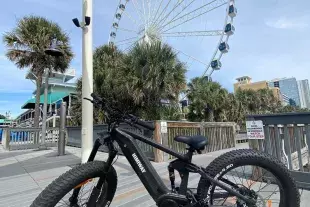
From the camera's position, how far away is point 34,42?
46.1 feet

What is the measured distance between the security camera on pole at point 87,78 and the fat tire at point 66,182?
3.98 metres

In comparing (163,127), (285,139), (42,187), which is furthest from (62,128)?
(285,139)

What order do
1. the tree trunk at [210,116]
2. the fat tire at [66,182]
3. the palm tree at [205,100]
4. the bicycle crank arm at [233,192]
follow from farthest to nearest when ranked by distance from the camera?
1. the tree trunk at [210,116]
2. the palm tree at [205,100]
3. the bicycle crank arm at [233,192]
4. the fat tire at [66,182]

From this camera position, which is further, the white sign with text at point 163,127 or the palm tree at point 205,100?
the palm tree at point 205,100

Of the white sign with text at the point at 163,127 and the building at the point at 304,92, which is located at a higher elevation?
the building at the point at 304,92

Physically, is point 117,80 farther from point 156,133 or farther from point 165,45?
point 156,133

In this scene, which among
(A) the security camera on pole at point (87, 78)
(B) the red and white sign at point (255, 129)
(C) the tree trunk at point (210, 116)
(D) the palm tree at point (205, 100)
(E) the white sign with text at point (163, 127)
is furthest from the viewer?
(C) the tree trunk at point (210, 116)

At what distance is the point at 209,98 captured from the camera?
1845cm

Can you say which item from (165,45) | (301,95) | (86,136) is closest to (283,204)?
(86,136)

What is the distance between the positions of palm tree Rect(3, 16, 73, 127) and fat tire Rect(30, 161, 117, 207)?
13.2m

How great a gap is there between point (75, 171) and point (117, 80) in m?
10.2

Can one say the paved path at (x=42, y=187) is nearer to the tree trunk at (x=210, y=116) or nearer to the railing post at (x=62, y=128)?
the railing post at (x=62, y=128)

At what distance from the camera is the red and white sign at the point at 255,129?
4.17 meters

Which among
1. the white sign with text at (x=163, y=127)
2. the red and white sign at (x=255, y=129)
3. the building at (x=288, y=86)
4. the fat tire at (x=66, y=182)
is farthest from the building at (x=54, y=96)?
the building at (x=288, y=86)
